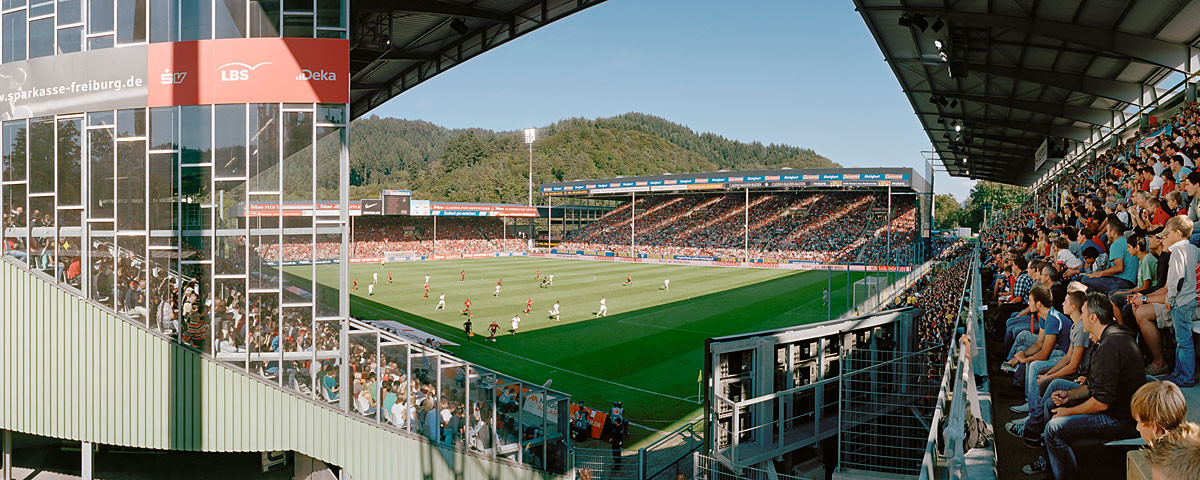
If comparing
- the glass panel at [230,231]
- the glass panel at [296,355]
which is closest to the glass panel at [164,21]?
the glass panel at [230,231]

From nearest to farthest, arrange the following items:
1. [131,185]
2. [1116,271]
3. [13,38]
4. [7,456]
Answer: [1116,271]
[131,185]
[13,38]
[7,456]

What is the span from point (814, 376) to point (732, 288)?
28507mm

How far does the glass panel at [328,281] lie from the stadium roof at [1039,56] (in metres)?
12.7

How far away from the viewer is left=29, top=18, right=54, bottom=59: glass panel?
33.3 feet

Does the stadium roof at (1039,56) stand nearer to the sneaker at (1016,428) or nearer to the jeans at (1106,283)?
the jeans at (1106,283)

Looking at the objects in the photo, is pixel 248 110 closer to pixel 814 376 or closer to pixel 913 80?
pixel 814 376

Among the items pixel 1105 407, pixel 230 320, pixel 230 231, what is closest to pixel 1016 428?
pixel 1105 407

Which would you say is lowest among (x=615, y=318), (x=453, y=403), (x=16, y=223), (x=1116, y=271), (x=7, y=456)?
(x=7, y=456)

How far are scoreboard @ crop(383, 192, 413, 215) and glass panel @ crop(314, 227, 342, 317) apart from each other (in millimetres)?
52902

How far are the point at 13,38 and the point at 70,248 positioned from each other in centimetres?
378

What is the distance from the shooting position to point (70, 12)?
10.0 meters

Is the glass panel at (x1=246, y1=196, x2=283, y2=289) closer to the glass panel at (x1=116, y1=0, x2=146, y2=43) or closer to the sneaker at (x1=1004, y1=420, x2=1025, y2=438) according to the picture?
the glass panel at (x1=116, y1=0, x2=146, y2=43)

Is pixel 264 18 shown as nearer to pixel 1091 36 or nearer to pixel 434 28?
pixel 434 28

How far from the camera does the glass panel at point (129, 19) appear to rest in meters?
9.73
